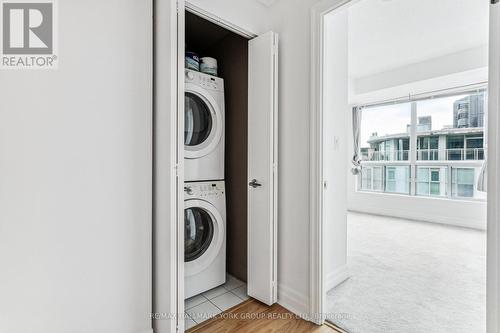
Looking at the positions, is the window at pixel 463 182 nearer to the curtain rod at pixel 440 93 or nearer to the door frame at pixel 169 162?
the curtain rod at pixel 440 93

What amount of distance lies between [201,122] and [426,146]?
4.54 metres

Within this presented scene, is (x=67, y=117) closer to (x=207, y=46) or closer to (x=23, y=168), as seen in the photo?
(x=23, y=168)

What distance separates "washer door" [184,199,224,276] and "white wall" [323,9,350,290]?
0.96m

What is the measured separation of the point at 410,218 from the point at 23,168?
216 inches

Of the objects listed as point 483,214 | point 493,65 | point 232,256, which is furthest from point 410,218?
point 493,65

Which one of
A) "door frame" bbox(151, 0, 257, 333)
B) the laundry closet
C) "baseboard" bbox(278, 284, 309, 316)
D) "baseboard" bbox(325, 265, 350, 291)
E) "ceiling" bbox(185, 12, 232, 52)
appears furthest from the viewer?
"ceiling" bbox(185, 12, 232, 52)

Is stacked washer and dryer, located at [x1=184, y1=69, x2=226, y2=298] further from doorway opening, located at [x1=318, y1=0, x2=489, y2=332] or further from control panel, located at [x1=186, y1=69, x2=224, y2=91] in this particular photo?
doorway opening, located at [x1=318, y1=0, x2=489, y2=332]

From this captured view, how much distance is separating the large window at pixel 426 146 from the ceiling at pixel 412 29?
1109mm

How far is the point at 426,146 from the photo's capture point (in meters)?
4.69

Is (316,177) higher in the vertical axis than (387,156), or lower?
lower

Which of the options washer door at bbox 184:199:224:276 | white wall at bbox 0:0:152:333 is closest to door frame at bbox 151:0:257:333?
white wall at bbox 0:0:152:333

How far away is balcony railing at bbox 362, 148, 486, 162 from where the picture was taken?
4.18 meters

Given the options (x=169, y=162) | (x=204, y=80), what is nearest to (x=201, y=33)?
(x=204, y=80)

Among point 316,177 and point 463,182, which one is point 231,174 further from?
point 463,182
